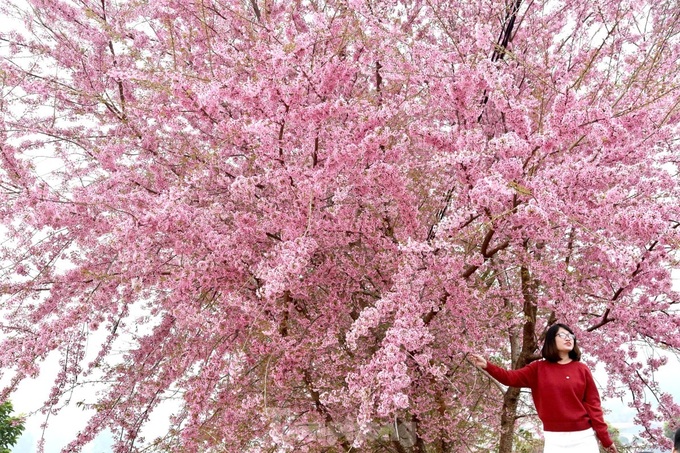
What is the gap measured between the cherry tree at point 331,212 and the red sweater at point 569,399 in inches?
21.9

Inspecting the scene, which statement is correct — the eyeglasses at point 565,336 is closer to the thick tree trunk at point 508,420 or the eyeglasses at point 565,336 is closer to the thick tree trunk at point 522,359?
the thick tree trunk at point 522,359

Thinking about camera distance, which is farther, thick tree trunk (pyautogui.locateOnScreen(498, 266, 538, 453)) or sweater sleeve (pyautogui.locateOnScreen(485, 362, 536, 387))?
thick tree trunk (pyautogui.locateOnScreen(498, 266, 538, 453))

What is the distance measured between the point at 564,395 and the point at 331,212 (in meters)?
1.99

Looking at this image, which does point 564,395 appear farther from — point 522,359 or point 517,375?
point 522,359

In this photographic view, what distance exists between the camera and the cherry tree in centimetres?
350

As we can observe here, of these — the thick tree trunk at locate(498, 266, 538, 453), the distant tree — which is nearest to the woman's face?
the thick tree trunk at locate(498, 266, 538, 453)

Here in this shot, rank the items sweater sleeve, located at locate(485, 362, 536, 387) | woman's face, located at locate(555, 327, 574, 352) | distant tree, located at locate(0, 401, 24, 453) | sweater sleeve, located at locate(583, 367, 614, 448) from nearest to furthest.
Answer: sweater sleeve, located at locate(583, 367, 614, 448) → woman's face, located at locate(555, 327, 574, 352) → sweater sleeve, located at locate(485, 362, 536, 387) → distant tree, located at locate(0, 401, 24, 453)

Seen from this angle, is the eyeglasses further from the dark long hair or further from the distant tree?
the distant tree

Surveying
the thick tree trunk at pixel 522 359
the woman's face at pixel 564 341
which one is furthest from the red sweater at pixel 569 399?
the thick tree trunk at pixel 522 359

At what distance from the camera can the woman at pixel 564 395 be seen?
3.38 metres

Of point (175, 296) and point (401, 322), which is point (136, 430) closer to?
point (175, 296)

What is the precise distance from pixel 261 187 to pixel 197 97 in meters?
0.89

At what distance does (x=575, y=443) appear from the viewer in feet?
11.1

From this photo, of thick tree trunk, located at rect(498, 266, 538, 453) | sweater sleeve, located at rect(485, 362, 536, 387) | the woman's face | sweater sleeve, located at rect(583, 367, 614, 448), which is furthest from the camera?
thick tree trunk, located at rect(498, 266, 538, 453)
